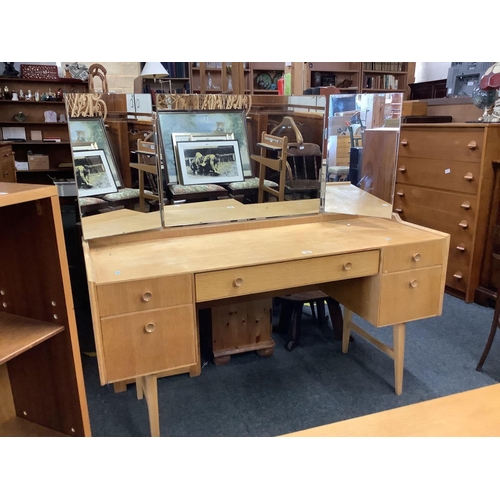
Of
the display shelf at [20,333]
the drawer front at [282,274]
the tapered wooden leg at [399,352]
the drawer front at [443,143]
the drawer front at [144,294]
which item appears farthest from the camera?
the drawer front at [443,143]

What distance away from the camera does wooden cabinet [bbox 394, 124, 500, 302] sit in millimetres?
2899

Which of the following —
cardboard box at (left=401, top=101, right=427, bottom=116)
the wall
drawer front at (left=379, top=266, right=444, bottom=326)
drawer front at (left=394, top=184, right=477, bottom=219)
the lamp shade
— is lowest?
drawer front at (left=379, top=266, right=444, bottom=326)

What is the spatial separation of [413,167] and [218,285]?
231 centimetres

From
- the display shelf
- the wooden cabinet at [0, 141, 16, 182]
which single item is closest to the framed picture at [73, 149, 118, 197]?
the display shelf

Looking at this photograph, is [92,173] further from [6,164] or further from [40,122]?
[40,122]

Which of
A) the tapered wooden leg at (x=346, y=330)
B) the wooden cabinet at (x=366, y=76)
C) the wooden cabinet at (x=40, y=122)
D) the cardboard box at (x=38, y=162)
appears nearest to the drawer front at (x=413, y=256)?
the tapered wooden leg at (x=346, y=330)

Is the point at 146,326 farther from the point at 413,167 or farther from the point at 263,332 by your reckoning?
the point at 413,167

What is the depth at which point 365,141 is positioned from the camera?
7.23ft

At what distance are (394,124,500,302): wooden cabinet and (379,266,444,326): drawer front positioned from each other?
118 centimetres

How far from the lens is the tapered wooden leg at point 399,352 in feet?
6.84

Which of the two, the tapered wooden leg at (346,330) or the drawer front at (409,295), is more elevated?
the drawer front at (409,295)

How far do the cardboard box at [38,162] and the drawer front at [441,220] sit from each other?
4309 millimetres

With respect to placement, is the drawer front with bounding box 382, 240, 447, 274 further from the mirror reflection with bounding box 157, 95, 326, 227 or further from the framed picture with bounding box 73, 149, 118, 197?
the framed picture with bounding box 73, 149, 118, 197

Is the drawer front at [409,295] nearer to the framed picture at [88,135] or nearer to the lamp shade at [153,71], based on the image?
the framed picture at [88,135]
